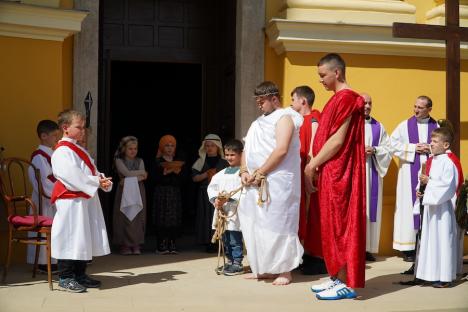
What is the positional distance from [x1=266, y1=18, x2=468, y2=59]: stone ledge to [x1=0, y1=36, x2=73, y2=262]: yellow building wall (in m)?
2.51

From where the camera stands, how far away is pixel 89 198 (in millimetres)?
6660

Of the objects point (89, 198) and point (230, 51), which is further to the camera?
point (230, 51)

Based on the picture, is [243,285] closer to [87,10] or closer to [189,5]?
[87,10]

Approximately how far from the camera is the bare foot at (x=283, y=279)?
7.04 metres

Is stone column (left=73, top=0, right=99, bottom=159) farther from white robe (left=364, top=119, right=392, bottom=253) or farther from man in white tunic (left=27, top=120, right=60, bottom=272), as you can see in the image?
white robe (left=364, top=119, right=392, bottom=253)

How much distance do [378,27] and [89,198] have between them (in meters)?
4.37

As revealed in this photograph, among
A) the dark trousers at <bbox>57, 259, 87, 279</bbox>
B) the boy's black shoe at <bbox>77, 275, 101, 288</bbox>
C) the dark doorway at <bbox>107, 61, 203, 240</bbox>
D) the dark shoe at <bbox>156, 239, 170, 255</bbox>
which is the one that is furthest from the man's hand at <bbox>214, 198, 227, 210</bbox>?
the dark doorway at <bbox>107, 61, 203, 240</bbox>

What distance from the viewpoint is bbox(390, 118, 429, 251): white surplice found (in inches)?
348

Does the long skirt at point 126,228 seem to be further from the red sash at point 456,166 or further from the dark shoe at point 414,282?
the red sash at point 456,166

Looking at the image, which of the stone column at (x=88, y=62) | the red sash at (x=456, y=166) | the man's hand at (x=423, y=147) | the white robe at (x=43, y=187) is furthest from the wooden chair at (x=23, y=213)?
the man's hand at (x=423, y=147)

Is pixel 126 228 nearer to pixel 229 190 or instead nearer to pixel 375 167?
pixel 229 190

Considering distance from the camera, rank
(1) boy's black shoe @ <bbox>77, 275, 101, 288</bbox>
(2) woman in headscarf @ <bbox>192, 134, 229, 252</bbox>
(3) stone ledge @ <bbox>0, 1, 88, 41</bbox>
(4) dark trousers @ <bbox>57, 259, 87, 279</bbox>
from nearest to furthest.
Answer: (4) dark trousers @ <bbox>57, 259, 87, 279</bbox>
(1) boy's black shoe @ <bbox>77, 275, 101, 288</bbox>
(3) stone ledge @ <bbox>0, 1, 88, 41</bbox>
(2) woman in headscarf @ <bbox>192, 134, 229, 252</bbox>

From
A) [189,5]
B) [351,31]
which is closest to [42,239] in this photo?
[351,31]

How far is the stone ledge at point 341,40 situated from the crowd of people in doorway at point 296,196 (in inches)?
37.1
